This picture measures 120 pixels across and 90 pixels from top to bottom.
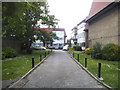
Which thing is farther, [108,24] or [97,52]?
[108,24]

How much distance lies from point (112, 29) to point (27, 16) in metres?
13.6

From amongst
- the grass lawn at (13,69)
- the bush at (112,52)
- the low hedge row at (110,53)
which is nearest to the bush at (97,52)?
the low hedge row at (110,53)

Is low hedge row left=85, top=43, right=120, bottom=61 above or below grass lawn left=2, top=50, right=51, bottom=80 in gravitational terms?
above

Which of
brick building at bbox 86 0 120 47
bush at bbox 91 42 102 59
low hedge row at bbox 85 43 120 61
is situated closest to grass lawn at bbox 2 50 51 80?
bush at bbox 91 42 102 59

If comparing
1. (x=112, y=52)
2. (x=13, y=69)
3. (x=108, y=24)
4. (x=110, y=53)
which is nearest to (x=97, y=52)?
(x=110, y=53)

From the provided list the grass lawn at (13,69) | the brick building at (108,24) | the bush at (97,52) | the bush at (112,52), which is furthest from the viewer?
the brick building at (108,24)

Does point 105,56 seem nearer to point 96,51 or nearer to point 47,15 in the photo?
point 96,51

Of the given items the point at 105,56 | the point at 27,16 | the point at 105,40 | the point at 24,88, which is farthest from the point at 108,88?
the point at 27,16

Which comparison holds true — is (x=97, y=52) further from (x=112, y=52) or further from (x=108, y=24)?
(x=108, y=24)

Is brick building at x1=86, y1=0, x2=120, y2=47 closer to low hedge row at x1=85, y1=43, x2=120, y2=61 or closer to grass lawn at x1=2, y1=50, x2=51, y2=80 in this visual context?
low hedge row at x1=85, y1=43, x2=120, y2=61

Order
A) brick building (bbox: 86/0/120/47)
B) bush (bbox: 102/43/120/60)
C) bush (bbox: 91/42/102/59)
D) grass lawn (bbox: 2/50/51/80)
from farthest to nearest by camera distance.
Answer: brick building (bbox: 86/0/120/47)
bush (bbox: 91/42/102/59)
bush (bbox: 102/43/120/60)
grass lawn (bbox: 2/50/51/80)

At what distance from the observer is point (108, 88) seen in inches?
242

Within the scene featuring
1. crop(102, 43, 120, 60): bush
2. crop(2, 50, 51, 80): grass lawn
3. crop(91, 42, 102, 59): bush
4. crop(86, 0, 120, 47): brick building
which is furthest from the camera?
crop(86, 0, 120, 47): brick building

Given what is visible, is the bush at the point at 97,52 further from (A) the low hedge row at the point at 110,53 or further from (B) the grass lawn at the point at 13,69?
(B) the grass lawn at the point at 13,69
